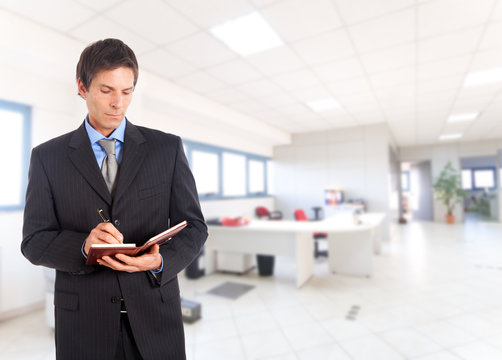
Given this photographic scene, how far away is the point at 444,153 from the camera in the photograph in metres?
11.4

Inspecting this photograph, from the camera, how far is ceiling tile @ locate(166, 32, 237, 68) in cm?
341

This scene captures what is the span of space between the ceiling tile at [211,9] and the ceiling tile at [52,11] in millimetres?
906

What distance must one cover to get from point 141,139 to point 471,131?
11073mm

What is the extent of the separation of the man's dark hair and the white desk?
11.5 ft

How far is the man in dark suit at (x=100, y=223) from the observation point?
0.89 m

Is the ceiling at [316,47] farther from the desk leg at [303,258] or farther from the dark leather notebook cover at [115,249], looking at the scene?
the dark leather notebook cover at [115,249]

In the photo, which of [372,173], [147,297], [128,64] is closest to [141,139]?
[128,64]

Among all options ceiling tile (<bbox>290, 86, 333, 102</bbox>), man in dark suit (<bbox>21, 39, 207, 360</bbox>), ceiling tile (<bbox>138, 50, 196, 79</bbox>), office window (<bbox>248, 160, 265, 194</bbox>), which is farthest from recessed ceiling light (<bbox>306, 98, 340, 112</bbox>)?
man in dark suit (<bbox>21, 39, 207, 360</bbox>)

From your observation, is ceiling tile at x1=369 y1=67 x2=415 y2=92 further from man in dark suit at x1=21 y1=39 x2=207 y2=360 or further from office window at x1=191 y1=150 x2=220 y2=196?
man in dark suit at x1=21 y1=39 x2=207 y2=360

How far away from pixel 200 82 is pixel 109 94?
4.05m

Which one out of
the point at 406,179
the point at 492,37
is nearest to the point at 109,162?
the point at 492,37

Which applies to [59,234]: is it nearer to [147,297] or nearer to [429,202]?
[147,297]

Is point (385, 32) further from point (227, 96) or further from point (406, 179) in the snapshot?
point (406, 179)

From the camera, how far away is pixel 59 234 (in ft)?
2.92
